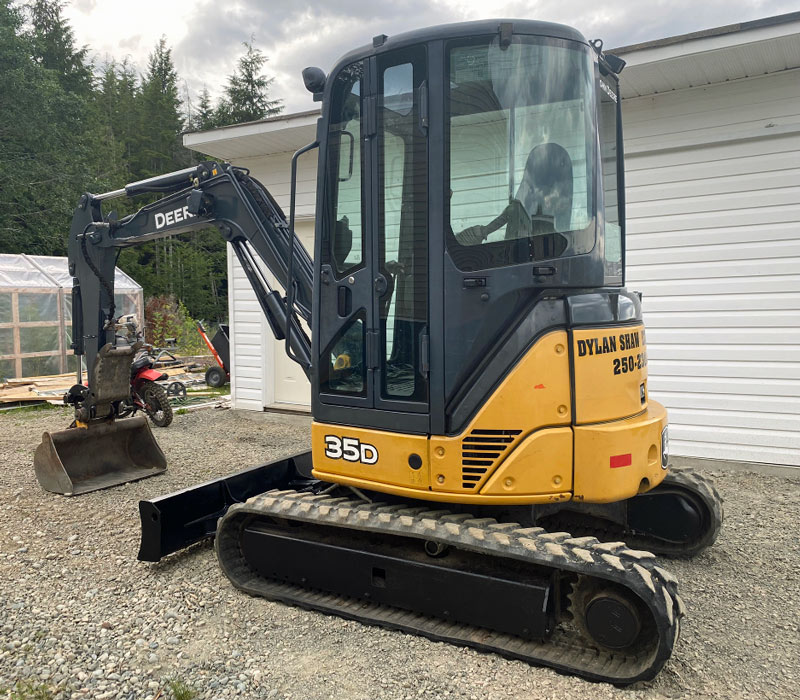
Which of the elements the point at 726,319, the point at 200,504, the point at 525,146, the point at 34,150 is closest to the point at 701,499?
the point at 525,146

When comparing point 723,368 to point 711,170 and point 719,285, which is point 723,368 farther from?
point 711,170

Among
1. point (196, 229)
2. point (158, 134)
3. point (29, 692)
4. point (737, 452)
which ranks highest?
point (158, 134)

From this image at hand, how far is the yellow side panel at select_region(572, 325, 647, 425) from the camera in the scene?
3.04 meters

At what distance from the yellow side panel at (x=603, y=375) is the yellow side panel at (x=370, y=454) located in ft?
2.68

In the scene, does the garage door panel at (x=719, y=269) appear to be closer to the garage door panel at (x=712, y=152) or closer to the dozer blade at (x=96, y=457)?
the garage door panel at (x=712, y=152)

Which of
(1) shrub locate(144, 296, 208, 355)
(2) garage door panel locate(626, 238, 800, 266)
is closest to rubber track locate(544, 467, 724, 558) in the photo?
(2) garage door panel locate(626, 238, 800, 266)

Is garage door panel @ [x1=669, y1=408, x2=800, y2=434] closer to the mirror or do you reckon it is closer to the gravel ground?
the gravel ground

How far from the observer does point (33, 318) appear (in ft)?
41.7

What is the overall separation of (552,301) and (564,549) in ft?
3.79

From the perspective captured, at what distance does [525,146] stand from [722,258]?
4.45m

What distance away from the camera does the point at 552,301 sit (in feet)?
10.0

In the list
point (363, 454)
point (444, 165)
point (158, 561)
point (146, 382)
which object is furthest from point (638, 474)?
point (146, 382)

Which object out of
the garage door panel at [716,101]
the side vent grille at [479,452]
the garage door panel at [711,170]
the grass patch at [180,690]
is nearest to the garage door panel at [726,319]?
the garage door panel at [711,170]

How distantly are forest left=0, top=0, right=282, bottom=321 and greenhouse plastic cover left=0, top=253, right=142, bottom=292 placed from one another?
858cm
